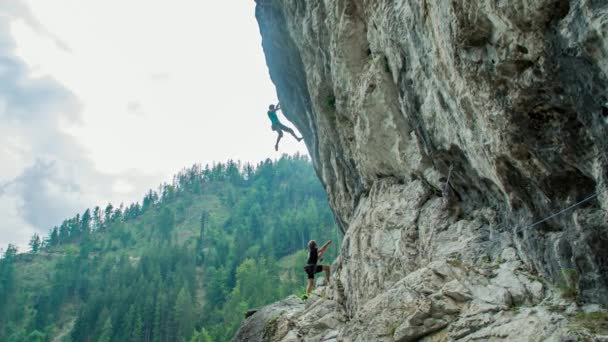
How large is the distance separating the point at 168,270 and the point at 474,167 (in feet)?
419

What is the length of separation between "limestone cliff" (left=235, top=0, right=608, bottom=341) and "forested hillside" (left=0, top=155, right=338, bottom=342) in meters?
68.1

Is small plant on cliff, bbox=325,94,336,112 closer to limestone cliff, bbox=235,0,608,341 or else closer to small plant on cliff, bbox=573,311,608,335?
limestone cliff, bbox=235,0,608,341

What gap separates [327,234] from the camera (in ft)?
422

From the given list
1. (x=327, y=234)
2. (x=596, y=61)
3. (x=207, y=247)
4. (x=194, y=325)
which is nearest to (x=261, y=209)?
(x=207, y=247)

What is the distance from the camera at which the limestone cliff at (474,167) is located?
18.6 ft

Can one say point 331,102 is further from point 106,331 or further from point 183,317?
point 106,331

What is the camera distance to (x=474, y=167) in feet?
29.0

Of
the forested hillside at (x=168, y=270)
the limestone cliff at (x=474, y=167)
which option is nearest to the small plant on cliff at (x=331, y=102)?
the limestone cliff at (x=474, y=167)

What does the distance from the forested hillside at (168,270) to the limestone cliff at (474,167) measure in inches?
2680

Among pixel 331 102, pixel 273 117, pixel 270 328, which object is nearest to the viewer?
pixel 270 328

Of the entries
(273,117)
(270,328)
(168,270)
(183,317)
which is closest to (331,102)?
(273,117)

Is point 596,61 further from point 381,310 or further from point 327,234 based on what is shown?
point 327,234

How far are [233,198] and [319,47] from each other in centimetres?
18592

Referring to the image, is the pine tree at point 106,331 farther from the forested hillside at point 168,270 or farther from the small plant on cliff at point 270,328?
the small plant on cliff at point 270,328
